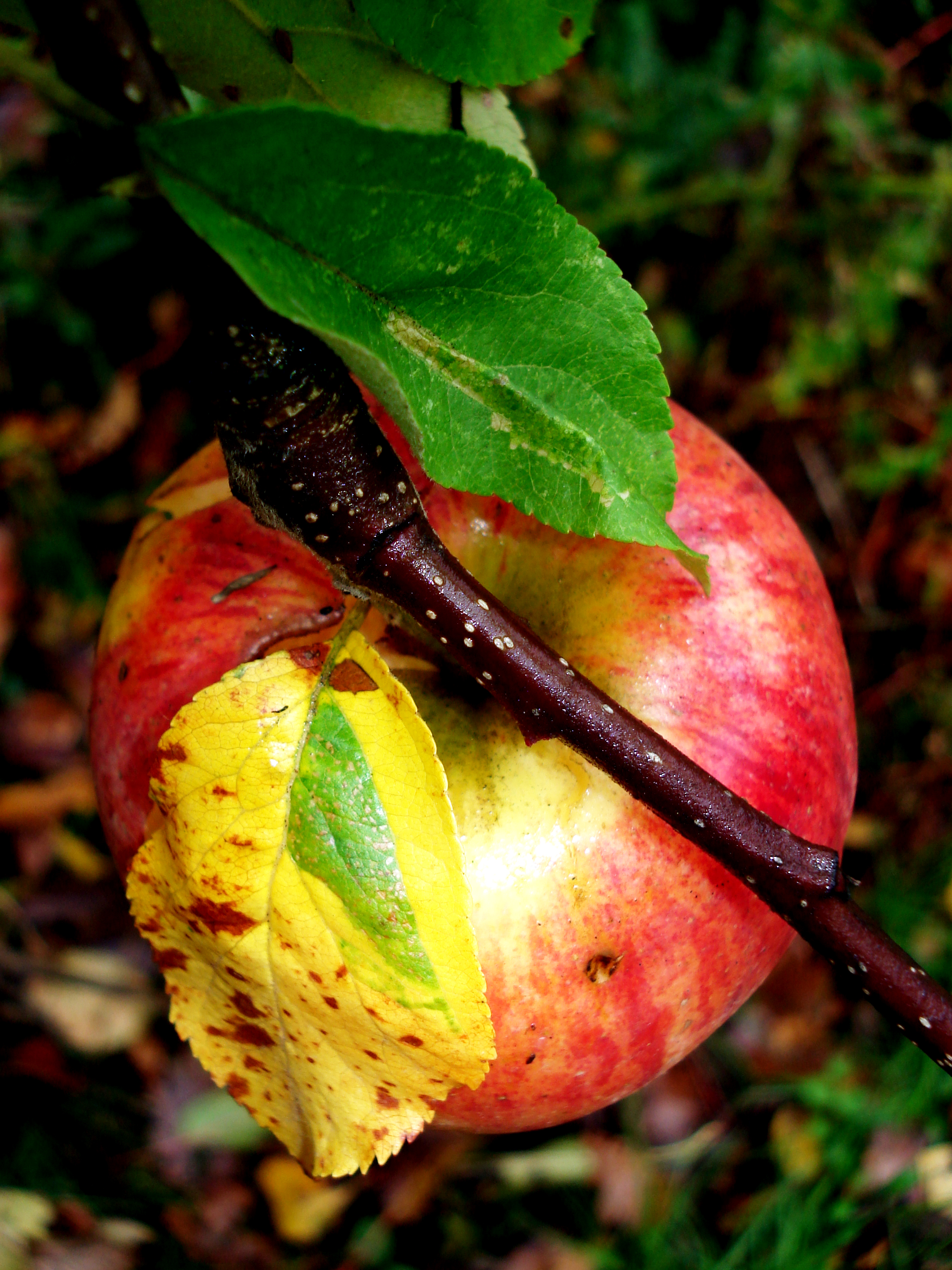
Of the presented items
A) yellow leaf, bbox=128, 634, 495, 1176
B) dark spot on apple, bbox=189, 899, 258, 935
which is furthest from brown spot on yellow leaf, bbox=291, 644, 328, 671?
dark spot on apple, bbox=189, 899, 258, 935

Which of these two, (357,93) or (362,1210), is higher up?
(357,93)

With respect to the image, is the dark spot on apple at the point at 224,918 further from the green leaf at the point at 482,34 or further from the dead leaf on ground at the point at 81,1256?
the dead leaf on ground at the point at 81,1256

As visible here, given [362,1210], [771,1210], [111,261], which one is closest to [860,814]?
[771,1210]

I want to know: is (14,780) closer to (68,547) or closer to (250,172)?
Answer: (68,547)

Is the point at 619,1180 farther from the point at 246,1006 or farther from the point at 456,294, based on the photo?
the point at 456,294

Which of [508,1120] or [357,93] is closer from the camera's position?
[357,93]

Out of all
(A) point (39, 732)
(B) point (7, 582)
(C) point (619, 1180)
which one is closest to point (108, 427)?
(B) point (7, 582)

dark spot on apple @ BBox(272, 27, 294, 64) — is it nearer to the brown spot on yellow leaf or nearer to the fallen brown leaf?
the brown spot on yellow leaf
